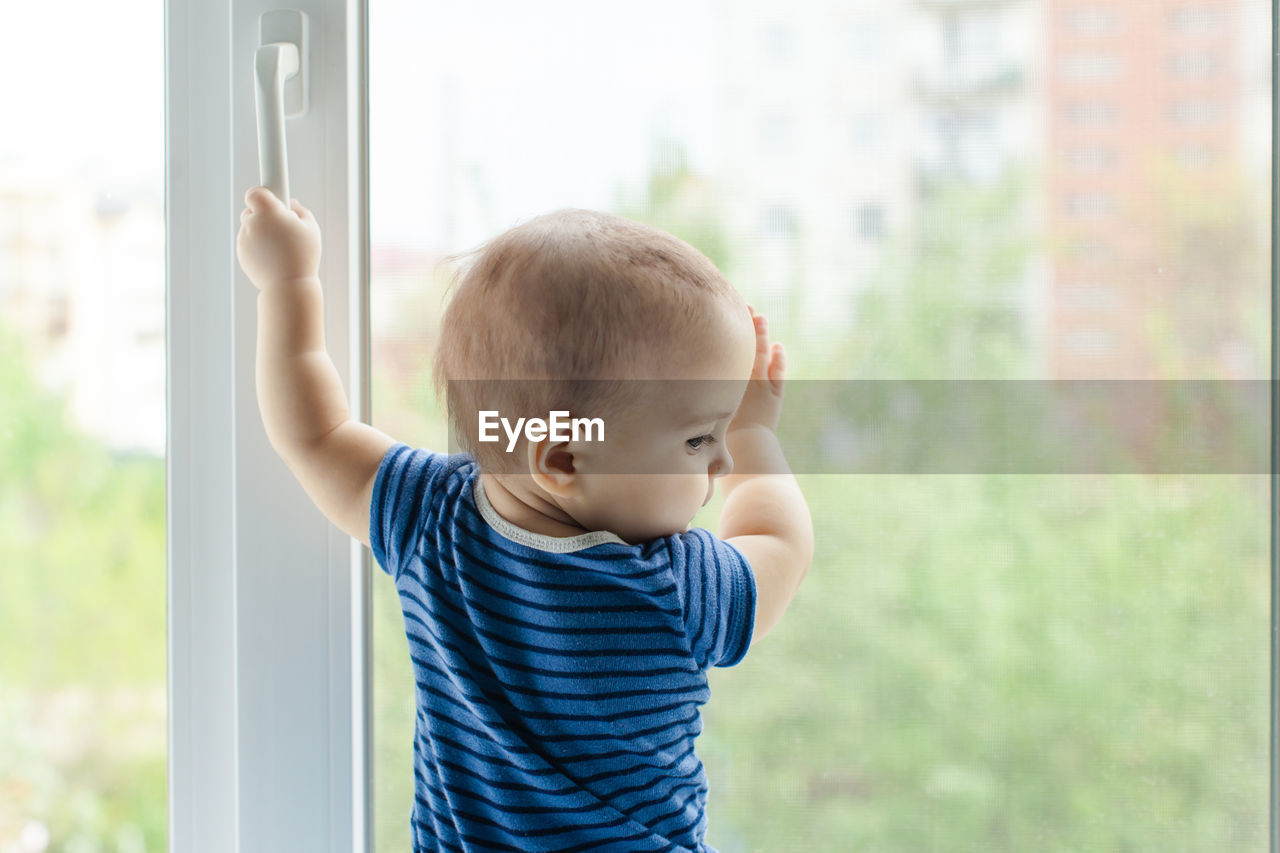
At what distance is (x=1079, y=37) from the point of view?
734mm

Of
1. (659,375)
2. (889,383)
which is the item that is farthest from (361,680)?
(889,383)

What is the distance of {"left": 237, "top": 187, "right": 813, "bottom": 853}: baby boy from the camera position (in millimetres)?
605

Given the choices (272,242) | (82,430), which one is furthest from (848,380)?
(82,430)

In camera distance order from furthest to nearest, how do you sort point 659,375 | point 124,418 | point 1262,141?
point 124,418 < point 1262,141 < point 659,375

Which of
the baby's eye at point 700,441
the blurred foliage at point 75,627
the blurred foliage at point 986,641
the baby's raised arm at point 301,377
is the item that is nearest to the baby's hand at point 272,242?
the baby's raised arm at point 301,377

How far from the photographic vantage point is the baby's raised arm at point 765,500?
70 cm

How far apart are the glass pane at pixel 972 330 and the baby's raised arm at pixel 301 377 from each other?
0.64 feet

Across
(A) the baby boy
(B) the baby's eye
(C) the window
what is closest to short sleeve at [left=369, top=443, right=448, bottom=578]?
(A) the baby boy

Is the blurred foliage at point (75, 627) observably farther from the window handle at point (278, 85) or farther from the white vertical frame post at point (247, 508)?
the window handle at point (278, 85)

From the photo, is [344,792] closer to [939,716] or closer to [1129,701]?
[939,716]

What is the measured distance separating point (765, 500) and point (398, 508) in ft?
0.99

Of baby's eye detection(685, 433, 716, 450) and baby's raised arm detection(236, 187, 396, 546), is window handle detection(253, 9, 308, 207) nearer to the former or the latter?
baby's raised arm detection(236, 187, 396, 546)

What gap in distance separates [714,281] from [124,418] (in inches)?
23.6

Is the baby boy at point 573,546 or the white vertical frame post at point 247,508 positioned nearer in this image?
the baby boy at point 573,546
